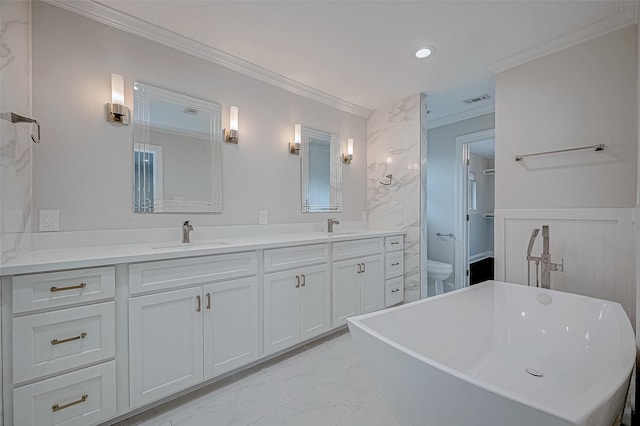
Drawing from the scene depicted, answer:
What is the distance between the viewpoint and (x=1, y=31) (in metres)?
1.28

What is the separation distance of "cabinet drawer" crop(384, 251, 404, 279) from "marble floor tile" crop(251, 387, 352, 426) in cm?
148

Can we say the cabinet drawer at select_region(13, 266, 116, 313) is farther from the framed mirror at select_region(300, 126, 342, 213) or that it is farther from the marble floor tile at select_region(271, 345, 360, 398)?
the framed mirror at select_region(300, 126, 342, 213)

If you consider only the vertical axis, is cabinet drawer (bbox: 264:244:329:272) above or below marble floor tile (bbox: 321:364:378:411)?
above

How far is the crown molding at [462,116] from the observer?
3389 mm

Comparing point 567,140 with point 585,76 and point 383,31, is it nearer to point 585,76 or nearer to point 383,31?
point 585,76

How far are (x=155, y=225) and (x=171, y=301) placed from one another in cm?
67

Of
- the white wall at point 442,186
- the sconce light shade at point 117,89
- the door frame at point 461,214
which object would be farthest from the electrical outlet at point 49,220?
the door frame at point 461,214

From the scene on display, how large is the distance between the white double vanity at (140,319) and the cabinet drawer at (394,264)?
90cm

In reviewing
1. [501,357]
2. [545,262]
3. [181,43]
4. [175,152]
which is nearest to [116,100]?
[175,152]

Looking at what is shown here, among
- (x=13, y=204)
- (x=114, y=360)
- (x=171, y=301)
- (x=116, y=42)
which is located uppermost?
(x=116, y=42)

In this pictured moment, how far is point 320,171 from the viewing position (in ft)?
10.0

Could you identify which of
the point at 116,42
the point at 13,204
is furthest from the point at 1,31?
the point at 13,204

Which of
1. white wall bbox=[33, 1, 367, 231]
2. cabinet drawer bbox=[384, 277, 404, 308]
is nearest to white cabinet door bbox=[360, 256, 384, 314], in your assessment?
cabinet drawer bbox=[384, 277, 404, 308]

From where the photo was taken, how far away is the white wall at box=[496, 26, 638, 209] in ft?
6.10
